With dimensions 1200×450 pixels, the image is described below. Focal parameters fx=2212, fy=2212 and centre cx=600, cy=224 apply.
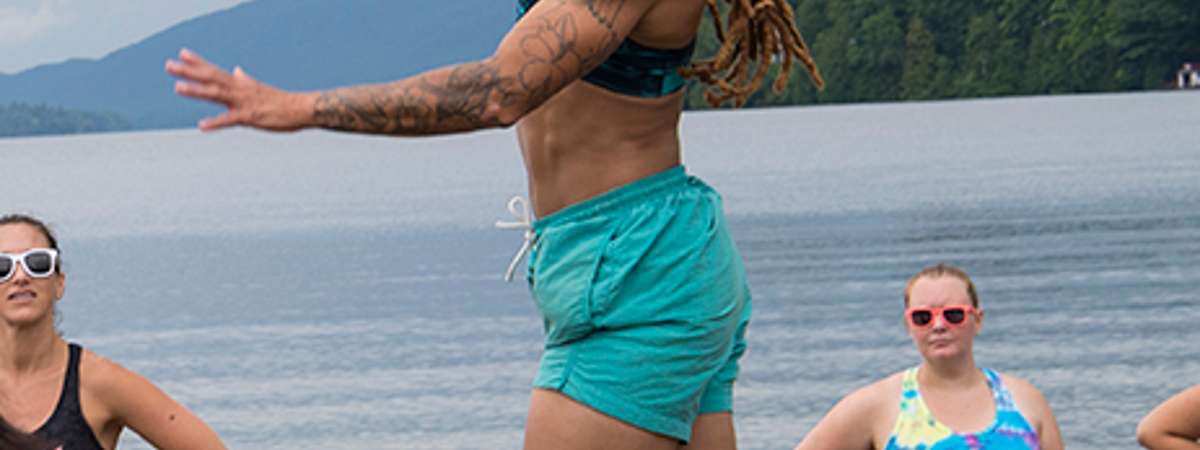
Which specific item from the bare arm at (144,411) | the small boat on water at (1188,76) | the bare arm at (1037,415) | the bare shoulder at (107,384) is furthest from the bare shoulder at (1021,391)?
the small boat on water at (1188,76)

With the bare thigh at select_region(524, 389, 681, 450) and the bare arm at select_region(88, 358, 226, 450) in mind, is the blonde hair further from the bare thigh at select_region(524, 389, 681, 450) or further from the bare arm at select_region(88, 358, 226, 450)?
the bare arm at select_region(88, 358, 226, 450)

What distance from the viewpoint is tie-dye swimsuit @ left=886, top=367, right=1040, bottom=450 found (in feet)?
14.1

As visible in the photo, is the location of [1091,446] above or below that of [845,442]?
below

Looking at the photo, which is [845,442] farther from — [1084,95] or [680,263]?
[1084,95]

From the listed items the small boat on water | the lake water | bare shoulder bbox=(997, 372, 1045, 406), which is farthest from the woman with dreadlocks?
the small boat on water

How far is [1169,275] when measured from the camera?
17203mm

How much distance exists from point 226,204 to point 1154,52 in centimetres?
6800

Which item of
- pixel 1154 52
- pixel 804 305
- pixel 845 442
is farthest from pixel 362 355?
pixel 1154 52

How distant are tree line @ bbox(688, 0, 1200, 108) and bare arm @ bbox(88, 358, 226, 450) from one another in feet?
339

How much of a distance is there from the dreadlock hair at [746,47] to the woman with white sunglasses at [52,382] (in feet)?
3.89

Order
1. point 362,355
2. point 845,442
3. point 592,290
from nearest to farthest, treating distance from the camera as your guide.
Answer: point 592,290 < point 845,442 < point 362,355

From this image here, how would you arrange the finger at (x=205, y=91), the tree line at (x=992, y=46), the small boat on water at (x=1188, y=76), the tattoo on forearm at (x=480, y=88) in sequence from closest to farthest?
the finger at (x=205, y=91) < the tattoo on forearm at (x=480, y=88) < the small boat on water at (x=1188, y=76) < the tree line at (x=992, y=46)

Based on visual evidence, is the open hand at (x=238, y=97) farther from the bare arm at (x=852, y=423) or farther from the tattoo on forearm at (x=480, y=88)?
the bare arm at (x=852, y=423)

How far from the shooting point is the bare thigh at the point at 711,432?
3.89 metres
